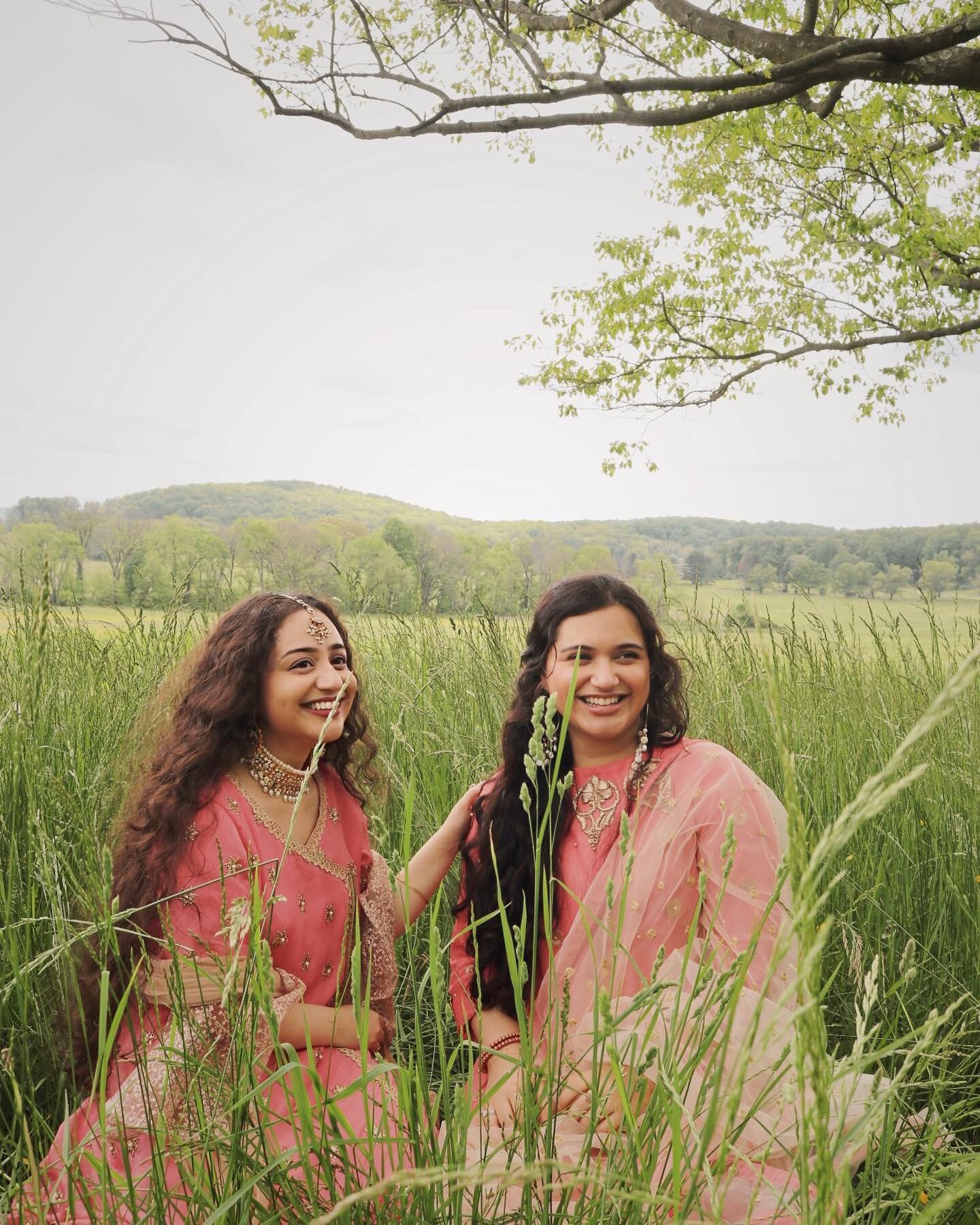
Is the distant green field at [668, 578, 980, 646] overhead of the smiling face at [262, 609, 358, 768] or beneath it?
overhead

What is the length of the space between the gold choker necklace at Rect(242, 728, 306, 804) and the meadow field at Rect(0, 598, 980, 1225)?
0.83 ft

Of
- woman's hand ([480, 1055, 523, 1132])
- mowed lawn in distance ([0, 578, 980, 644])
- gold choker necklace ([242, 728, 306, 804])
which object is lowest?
woman's hand ([480, 1055, 523, 1132])

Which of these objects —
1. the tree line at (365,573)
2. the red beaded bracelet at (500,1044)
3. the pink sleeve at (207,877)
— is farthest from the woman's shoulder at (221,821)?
the tree line at (365,573)

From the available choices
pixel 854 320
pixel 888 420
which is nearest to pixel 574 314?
pixel 854 320

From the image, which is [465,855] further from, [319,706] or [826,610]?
[826,610]

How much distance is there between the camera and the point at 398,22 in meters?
8.15

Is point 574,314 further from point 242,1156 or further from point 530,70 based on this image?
point 242,1156

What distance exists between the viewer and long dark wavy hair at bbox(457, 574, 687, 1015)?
7.64 ft

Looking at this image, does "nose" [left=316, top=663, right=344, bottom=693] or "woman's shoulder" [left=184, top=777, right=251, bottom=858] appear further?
"nose" [left=316, top=663, right=344, bottom=693]

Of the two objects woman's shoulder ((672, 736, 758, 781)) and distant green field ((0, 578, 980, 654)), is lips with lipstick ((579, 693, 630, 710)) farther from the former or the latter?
distant green field ((0, 578, 980, 654))

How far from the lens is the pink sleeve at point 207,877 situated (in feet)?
6.09

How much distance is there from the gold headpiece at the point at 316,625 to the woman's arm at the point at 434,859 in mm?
564

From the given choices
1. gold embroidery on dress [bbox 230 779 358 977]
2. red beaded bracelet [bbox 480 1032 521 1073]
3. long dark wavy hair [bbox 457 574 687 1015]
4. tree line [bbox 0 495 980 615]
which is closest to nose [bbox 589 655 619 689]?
long dark wavy hair [bbox 457 574 687 1015]

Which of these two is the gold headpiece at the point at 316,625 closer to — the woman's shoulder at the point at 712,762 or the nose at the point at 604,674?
the nose at the point at 604,674
